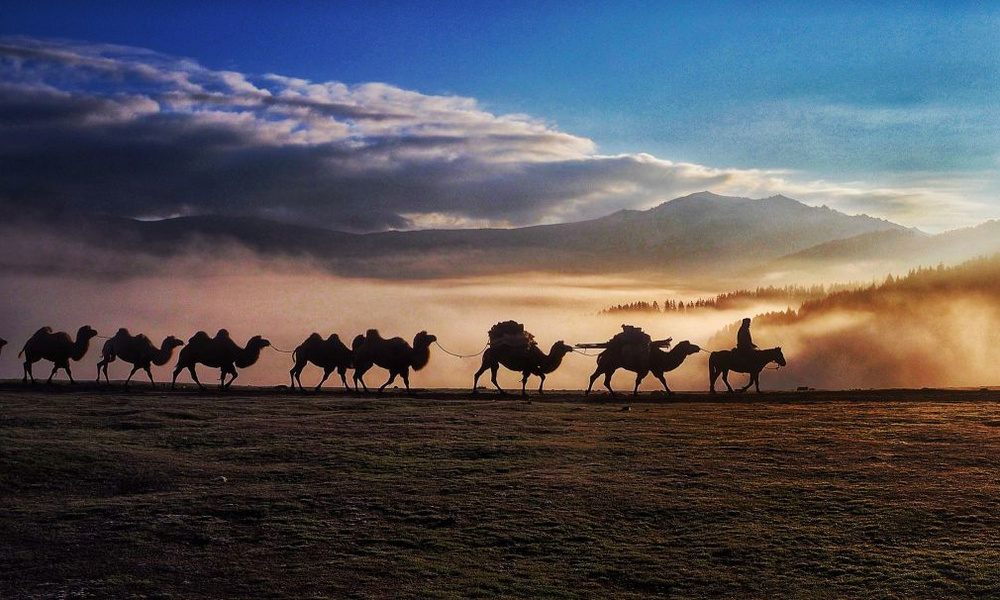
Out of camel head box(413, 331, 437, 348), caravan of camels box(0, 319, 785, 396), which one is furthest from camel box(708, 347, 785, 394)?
camel head box(413, 331, 437, 348)

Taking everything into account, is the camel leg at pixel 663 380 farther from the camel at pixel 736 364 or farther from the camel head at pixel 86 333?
the camel head at pixel 86 333

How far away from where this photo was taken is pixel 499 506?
18141mm

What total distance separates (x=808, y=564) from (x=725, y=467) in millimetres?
5825

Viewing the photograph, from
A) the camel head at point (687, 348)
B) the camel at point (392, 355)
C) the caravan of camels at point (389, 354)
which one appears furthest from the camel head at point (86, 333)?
the camel head at point (687, 348)

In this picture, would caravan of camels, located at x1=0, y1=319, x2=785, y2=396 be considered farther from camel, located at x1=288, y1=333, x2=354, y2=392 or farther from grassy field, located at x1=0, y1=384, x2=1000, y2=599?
grassy field, located at x1=0, y1=384, x2=1000, y2=599

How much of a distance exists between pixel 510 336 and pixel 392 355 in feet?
16.3

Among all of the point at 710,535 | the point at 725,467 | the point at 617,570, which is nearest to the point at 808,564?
the point at 710,535

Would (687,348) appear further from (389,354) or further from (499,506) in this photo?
(499,506)

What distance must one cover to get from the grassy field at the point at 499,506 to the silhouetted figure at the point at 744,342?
39.4 feet

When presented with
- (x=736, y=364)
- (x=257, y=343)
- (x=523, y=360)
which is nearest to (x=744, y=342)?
(x=736, y=364)

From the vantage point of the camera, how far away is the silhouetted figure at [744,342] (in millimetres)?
40094

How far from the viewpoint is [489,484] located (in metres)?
19.7

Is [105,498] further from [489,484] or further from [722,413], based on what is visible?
[722,413]

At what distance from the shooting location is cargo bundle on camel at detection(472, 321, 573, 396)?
135 ft
